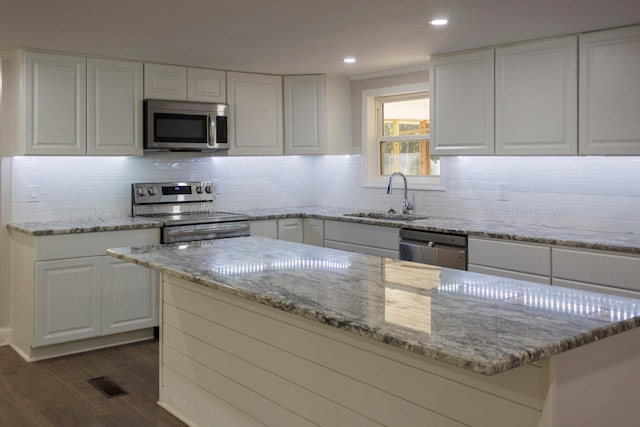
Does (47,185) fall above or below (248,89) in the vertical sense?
below

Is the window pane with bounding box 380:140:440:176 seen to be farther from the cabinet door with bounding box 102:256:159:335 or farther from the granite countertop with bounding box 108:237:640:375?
the granite countertop with bounding box 108:237:640:375

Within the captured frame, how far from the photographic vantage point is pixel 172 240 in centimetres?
499

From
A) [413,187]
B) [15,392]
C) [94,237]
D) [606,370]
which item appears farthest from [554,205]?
[15,392]

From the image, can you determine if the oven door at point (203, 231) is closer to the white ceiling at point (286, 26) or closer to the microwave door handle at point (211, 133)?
the microwave door handle at point (211, 133)

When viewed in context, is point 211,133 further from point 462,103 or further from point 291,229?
point 462,103

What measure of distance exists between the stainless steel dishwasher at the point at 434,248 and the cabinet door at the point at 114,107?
232 centimetres

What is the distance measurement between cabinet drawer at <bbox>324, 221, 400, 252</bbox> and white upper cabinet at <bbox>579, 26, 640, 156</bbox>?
61.6 inches

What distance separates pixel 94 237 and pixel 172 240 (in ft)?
1.98

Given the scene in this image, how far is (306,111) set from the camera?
5984 mm

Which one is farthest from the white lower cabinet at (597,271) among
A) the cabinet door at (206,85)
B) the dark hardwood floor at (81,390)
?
the cabinet door at (206,85)

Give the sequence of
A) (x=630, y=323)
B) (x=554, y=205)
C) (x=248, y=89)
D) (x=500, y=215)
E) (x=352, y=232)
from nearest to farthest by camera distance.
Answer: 1. (x=630, y=323)
2. (x=554, y=205)
3. (x=500, y=215)
4. (x=352, y=232)
5. (x=248, y=89)

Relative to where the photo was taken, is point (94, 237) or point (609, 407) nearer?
point (609, 407)

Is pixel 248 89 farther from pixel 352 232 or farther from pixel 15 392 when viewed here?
pixel 15 392

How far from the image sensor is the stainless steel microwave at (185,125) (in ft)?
17.0
